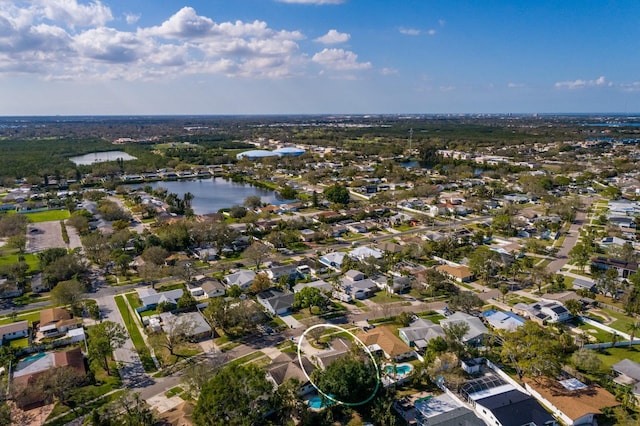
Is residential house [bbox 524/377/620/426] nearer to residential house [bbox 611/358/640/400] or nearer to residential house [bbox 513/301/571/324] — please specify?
residential house [bbox 611/358/640/400]

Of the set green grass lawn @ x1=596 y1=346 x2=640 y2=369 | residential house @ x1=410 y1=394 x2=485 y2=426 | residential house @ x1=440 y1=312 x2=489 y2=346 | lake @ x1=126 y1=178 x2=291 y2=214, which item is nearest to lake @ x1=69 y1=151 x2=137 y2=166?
lake @ x1=126 y1=178 x2=291 y2=214

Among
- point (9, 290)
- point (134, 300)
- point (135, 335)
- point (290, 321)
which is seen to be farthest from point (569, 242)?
point (9, 290)

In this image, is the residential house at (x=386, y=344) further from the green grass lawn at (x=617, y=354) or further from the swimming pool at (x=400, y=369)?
the green grass lawn at (x=617, y=354)

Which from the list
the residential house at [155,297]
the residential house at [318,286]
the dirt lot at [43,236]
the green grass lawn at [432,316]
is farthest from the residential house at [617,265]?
the dirt lot at [43,236]

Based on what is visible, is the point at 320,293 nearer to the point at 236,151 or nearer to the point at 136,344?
the point at 136,344

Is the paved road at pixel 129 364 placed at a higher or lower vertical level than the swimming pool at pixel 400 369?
lower

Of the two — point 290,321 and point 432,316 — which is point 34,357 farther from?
point 432,316

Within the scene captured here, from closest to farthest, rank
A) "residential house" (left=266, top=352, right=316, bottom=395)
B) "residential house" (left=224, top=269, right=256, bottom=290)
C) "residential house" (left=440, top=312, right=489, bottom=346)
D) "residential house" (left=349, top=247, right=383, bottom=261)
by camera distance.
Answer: "residential house" (left=266, top=352, right=316, bottom=395) < "residential house" (left=440, top=312, right=489, bottom=346) < "residential house" (left=224, top=269, right=256, bottom=290) < "residential house" (left=349, top=247, right=383, bottom=261)
